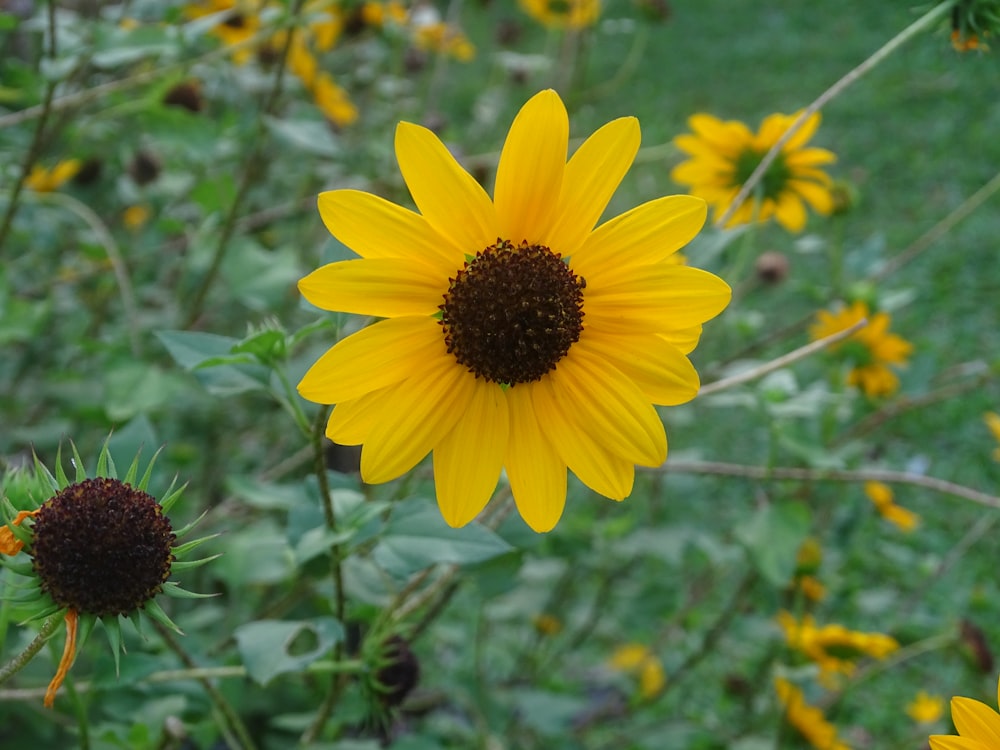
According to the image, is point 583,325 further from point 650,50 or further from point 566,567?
point 650,50

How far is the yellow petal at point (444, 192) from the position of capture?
1.96 feet

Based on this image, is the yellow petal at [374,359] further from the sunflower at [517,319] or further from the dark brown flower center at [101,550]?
the dark brown flower center at [101,550]

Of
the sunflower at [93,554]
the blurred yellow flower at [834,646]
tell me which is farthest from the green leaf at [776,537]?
the sunflower at [93,554]

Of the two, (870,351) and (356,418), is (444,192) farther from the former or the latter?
(870,351)

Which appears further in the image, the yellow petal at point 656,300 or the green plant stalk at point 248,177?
the green plant stalk at point 248,177

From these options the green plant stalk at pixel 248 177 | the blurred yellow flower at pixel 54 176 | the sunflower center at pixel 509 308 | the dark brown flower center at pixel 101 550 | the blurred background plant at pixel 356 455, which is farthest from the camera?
the blurred yellow flower at pixel 54 176

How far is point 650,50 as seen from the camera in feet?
15.6

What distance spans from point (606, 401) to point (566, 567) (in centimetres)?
95

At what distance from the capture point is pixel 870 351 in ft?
4.45

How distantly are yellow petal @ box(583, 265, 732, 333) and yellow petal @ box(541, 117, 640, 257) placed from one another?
39 millimetres

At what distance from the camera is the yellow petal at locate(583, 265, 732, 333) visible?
0.61 metres

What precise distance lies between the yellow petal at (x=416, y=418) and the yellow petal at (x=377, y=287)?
0.15ft

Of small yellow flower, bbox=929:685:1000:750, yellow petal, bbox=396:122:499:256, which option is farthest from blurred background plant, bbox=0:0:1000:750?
small yellow flower, bbox=929:685:1000:750

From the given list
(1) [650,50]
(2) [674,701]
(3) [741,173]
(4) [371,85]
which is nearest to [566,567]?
(2) [674,701]
